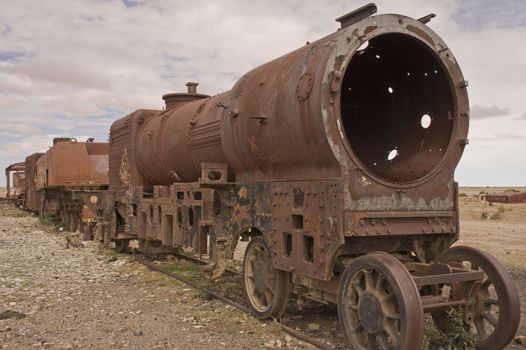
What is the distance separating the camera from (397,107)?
638 centimetres

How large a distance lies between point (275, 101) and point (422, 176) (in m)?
1.83

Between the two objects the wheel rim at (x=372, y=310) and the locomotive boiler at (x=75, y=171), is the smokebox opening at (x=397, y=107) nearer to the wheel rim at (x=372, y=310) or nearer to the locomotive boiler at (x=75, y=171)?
the wheel rim at (x=372, y=310)

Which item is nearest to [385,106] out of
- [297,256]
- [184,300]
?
[297,256]

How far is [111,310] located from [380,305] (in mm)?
4053

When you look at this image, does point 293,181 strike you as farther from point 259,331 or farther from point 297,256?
point 259,331

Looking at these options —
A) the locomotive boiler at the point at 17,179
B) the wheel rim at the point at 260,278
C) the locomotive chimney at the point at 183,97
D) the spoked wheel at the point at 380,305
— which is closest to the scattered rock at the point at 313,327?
the wheel rim at the point at 260,278

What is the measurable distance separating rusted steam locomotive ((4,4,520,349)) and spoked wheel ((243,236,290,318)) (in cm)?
2

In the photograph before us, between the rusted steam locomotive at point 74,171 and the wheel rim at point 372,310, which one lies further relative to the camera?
the rusted steam locomotive at point 74,171

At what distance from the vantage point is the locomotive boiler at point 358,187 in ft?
15.9

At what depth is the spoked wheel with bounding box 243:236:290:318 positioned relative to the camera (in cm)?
602

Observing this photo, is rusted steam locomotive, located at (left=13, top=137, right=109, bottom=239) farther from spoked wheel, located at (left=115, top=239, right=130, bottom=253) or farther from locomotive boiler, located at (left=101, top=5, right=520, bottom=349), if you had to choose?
locomotive boiler, located at (left=101, top=5, right=520, bottom=349)

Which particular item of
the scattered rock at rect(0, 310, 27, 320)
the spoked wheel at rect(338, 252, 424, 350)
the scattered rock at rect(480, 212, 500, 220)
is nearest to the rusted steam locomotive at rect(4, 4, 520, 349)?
the spoked wheel at rect(338, 252, 424, 350)

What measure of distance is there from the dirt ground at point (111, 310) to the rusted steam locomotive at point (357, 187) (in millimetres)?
582

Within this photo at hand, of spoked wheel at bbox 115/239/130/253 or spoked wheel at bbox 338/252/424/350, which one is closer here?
spoked wheel at bbox 338/252/424/350
